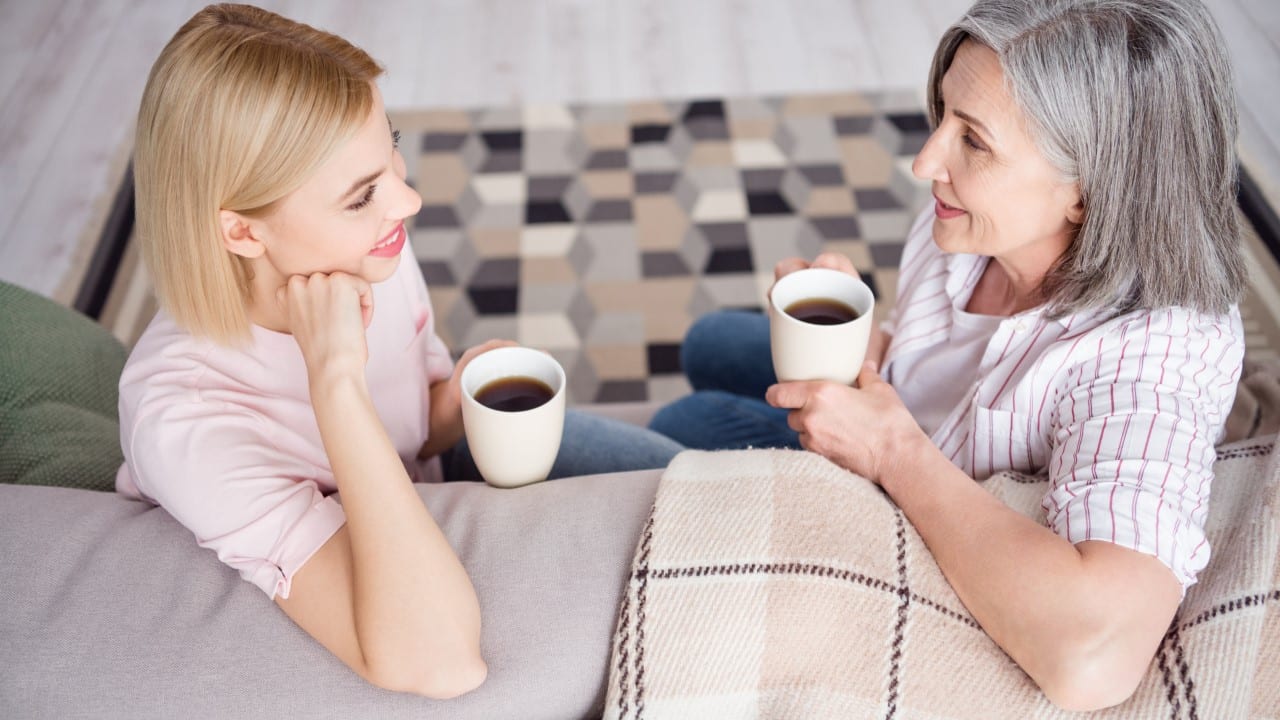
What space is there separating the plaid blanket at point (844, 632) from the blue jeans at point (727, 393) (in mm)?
499

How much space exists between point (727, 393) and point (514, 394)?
1.74 feet

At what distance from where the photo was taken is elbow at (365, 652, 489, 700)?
2.94 feet

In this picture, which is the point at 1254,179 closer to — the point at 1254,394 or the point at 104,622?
the point at 1254,394

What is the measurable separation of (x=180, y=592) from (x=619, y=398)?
1407mm

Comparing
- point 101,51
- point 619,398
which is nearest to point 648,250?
point 619,398

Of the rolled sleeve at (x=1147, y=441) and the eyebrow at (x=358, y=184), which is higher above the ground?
the eyebrow at (x=358, y=184)

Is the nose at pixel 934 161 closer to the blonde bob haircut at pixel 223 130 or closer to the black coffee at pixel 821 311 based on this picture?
the black coffee at pixel 821 311

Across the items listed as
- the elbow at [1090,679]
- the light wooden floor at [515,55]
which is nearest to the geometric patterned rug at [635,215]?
the light wooden floor at [515,55]

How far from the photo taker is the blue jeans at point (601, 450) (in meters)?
1.37

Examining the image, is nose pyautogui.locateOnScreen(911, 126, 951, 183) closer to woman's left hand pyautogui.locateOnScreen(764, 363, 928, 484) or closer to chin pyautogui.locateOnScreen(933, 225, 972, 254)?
chin pyautogui.locateOnScreen(933, 225, 972, 254)

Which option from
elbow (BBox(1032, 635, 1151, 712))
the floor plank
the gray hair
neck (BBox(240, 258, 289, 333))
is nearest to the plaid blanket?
elbow (BBox(1032, 635, 1151, 712))

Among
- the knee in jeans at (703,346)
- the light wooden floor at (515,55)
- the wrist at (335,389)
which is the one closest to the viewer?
the wrist at (335,389)

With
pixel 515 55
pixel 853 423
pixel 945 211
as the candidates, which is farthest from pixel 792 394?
pixel 515 55

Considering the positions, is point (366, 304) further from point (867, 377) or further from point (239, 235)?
point (867, 377)
